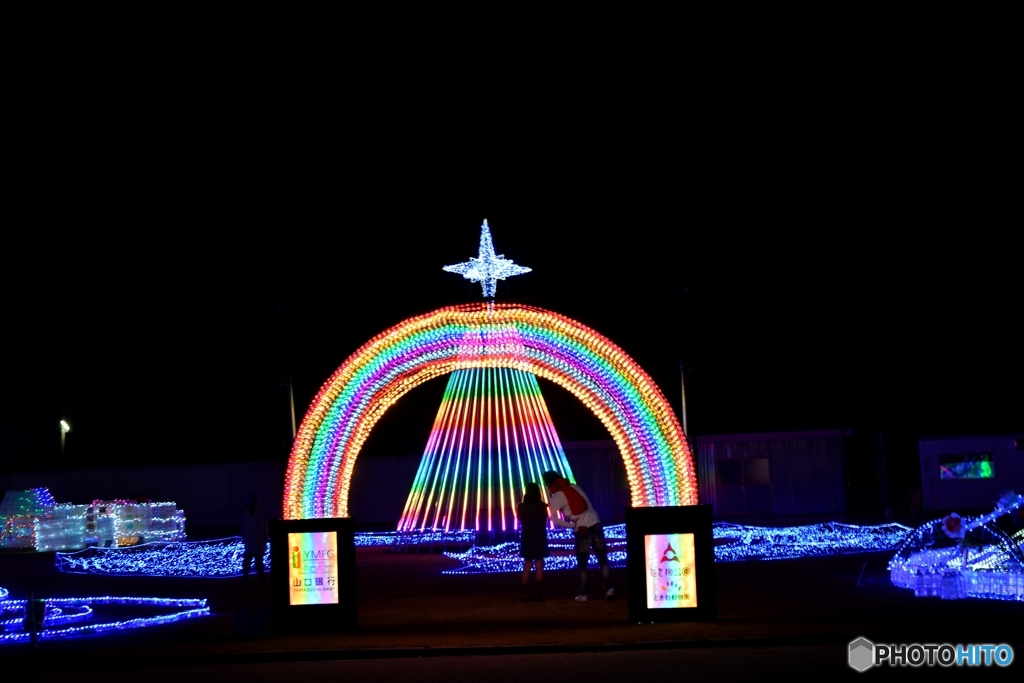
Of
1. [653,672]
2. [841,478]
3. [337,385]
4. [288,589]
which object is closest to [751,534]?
[841,478]

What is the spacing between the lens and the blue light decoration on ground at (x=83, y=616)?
12445 millimetres

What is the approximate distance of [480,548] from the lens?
23.0 m

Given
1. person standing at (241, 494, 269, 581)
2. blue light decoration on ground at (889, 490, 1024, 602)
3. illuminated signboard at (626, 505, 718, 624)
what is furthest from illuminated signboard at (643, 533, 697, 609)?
person standing at (241, 494, 269, 581)

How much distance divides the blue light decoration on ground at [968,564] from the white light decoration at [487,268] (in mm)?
8122

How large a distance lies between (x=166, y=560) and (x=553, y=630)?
14347 millimetres

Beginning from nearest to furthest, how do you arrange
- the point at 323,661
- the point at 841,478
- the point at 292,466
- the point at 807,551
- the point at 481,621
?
1. the point at 323,661
2. the point at 481,621
3. the point at 292,466
4. the point at 807,551
5. the point at 841,478

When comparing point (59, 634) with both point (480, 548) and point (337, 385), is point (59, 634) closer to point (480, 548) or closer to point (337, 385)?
point (337, 385)

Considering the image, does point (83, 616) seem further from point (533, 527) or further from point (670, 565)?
point (670, 565)

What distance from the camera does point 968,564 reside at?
530 inches

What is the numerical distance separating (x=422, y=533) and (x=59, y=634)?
1229 centimetres

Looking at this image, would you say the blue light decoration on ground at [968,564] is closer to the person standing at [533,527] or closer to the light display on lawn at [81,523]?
the person standing at [533,527]

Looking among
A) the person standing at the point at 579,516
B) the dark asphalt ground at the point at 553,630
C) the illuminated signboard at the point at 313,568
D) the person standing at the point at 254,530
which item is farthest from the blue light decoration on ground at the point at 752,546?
the illuminated signboard at the point at 313,568

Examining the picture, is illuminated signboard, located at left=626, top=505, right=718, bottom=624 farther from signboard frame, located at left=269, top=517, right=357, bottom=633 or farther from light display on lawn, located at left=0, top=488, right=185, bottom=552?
light display on lawn, located at left=0, top=488, right=185, bottom=552

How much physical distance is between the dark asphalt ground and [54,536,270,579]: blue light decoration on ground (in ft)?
17.1
